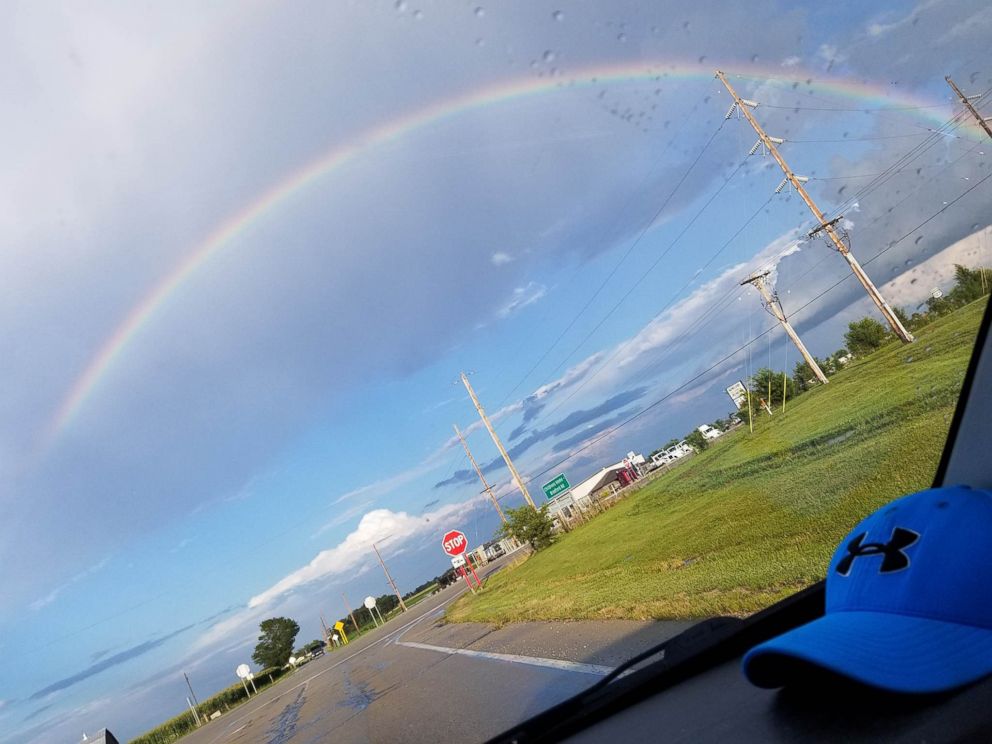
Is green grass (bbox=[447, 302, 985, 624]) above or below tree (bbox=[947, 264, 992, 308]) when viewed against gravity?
below

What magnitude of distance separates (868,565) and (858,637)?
28cm

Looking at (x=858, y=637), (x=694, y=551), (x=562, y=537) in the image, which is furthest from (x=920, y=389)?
(x=562, y=537)

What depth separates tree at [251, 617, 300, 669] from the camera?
207ft

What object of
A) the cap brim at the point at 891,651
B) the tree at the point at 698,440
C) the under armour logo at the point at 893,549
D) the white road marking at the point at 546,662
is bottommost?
the white road marking at the point at 546,662

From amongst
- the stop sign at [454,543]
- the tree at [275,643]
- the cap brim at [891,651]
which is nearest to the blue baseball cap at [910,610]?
the cap brim at [891,651]

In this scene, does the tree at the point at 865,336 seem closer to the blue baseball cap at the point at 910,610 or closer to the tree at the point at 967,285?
the tree at the point at 967,285

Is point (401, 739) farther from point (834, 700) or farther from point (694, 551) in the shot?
point (834, 700)

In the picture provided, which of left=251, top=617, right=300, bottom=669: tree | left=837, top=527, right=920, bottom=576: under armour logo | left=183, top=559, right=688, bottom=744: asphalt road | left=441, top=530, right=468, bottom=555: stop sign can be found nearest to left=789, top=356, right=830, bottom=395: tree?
left=183, top=559, right=688, bottom=744: asphalt road

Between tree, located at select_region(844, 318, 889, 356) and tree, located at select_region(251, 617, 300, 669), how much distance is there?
64779mm

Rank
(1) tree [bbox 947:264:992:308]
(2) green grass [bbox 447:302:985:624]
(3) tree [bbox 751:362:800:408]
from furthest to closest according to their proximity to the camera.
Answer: (3) tree [bbox 751:362:800:408] < (2) green grass [bbox 447:302:985:624] < (1) tree [bbox 947:264:992:308]

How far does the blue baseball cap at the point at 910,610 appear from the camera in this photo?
185 cm

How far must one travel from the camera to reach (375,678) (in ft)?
48.2

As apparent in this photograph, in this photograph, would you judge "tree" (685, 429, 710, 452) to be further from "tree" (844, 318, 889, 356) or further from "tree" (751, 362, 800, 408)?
"tree" (844, 318, 889, 356)

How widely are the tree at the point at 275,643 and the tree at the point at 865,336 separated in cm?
6478
